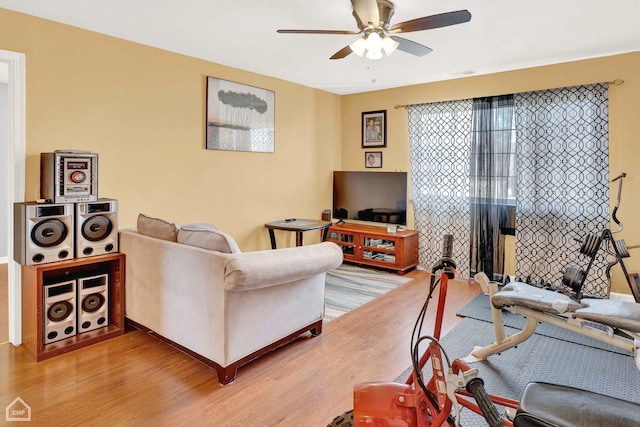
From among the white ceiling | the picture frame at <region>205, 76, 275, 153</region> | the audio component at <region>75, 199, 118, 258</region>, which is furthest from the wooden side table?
the audio component at <region>75, 199, 118, 258</region>

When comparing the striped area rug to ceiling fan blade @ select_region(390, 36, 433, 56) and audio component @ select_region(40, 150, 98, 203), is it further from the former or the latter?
ceiling fan blade @ select_region(390, 36, 433, 56)

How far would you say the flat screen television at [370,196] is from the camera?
5.17 metres

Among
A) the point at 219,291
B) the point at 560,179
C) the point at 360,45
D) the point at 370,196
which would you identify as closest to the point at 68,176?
the point at 219,291

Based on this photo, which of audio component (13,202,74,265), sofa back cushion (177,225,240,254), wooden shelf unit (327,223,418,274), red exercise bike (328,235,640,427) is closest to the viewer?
red exercise bike (328,235,640,427)

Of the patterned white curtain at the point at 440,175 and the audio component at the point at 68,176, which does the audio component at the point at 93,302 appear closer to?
the audio component at the point at 68,176

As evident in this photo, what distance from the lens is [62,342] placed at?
2.67m

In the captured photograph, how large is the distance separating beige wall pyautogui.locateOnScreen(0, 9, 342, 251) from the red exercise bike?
2.86 metres

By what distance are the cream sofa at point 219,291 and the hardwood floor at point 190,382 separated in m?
0.12

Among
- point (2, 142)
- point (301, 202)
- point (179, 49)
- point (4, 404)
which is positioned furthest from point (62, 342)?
point (2, 142)

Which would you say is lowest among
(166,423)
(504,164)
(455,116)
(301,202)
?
(166,423)

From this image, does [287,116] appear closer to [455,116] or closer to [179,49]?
[179,49]

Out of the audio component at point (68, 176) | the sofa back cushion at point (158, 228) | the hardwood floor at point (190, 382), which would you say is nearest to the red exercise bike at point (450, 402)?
the hardwood floor at point (190, 382)

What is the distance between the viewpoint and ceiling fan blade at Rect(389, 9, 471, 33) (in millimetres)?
2250

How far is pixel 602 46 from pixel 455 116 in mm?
1568
